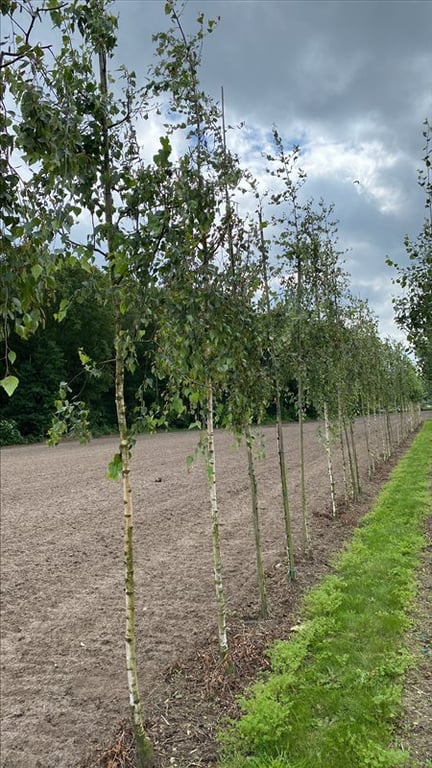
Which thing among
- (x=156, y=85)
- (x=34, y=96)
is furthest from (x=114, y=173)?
(x=34, y=96)

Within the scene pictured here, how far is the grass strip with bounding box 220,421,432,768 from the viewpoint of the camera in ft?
14.1

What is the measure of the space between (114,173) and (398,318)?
30.1 feet

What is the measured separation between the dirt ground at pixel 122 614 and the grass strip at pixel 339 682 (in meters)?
0.32

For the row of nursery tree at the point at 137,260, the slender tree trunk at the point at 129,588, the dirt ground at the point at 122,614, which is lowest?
the dirt ground at the point at 122,614

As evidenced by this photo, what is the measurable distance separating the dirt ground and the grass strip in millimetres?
320

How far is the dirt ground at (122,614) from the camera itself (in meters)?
5.09

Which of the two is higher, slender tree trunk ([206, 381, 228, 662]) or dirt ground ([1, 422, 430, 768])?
slender tree trunk ([206, 381, 228, 662])

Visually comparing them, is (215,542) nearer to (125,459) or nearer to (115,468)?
(125,459)

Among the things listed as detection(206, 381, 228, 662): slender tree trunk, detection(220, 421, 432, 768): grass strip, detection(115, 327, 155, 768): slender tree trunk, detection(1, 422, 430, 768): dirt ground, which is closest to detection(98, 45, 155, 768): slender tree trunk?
detection(115, 327, 155, 768): slender tree trunk

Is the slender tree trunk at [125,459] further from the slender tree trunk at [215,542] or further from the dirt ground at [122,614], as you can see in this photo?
the slender tree trunk at [215,542]

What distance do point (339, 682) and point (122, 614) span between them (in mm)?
3615

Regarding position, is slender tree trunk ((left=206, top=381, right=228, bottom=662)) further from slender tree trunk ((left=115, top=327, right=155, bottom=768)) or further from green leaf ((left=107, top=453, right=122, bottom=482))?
green leaf ((left=107, top=453, right=122, bottom=482))

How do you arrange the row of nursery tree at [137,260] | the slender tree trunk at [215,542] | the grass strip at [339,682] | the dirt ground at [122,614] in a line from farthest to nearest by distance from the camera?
1. the slender tree trunk at [215,542]
2. the dirt ground at [122,614]
3. the grass strip at [339,682]
4. the row of nursery tree at [137,260]

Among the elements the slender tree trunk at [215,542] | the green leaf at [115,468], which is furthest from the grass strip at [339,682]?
the green leaf at [115,468]
